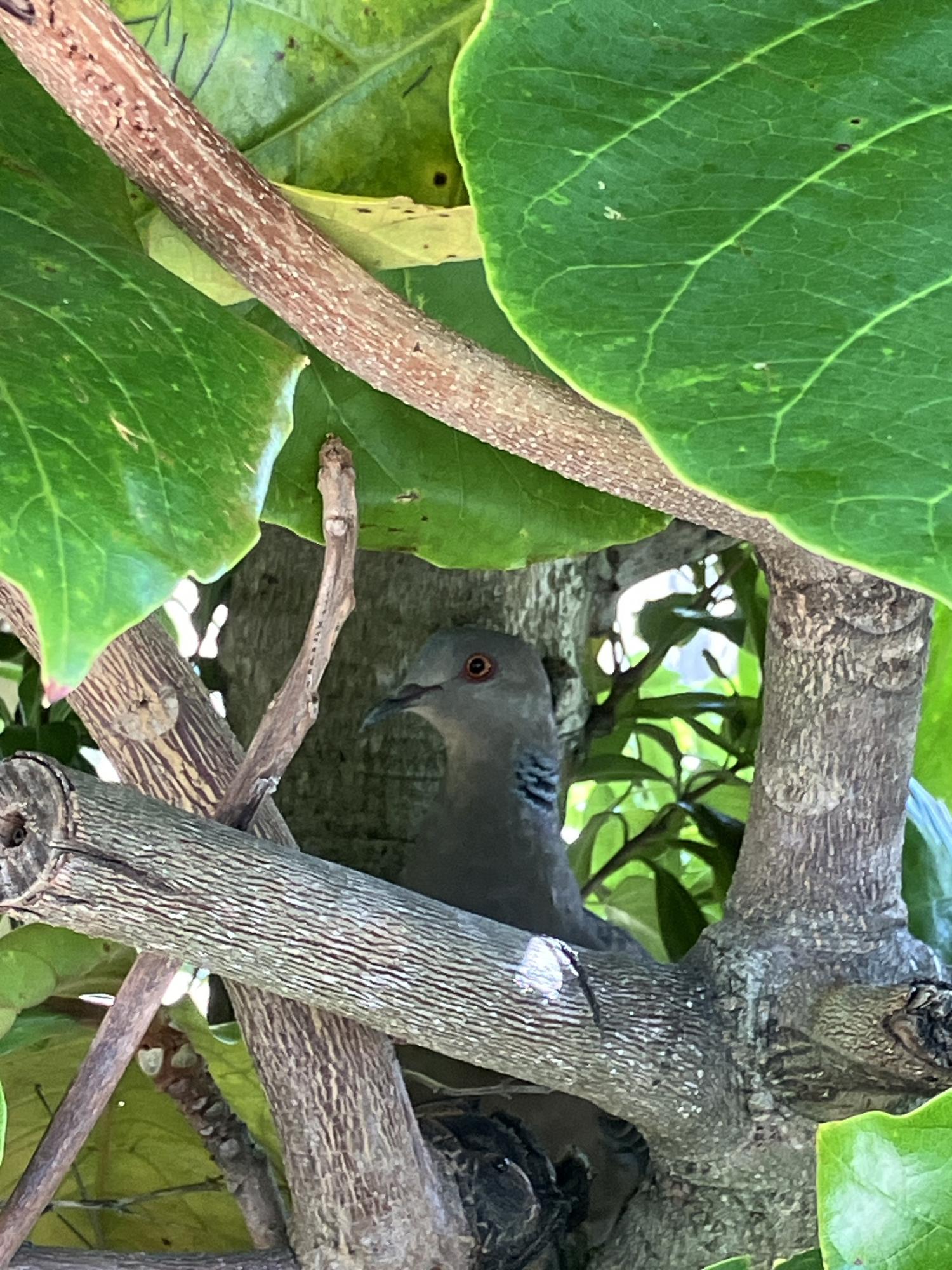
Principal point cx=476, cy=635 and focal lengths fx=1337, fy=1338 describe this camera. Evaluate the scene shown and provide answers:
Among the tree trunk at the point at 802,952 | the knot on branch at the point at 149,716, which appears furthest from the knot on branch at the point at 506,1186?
the knot on branch at the point at 149,716

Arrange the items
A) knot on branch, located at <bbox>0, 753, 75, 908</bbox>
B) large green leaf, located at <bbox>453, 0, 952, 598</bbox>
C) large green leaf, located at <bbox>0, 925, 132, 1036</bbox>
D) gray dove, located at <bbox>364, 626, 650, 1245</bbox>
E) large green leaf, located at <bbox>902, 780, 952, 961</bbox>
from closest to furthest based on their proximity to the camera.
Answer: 1. large green leaf, located at <bbox>453, 0, 952, 598</bbox>
2. knot on branch, located at <bbox>0, 753, 75, 908</bbox>
3. large green leaf, located at <bbox>0, 925, 132, 1036</bbox>
4. large green leaf, located at <bbox>902, 780, 952, 961</bbox>
5. gray dove, located at <bbox>364, 626, 650, 1245</bbox>

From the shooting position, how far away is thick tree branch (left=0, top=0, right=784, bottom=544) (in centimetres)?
45

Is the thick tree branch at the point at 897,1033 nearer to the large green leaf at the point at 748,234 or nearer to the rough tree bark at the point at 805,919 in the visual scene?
the rough tree bark at the point at 805,919

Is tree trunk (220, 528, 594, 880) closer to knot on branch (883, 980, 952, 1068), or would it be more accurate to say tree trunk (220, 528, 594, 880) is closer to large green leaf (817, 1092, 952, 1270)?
knot on branch (883, 980, 952, 1068)

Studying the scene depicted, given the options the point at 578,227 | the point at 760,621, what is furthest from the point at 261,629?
the point at 578,227

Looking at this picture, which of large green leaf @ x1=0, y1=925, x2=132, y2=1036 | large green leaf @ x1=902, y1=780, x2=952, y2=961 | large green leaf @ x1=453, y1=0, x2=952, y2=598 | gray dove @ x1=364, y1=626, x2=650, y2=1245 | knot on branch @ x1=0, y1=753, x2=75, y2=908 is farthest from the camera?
gray dove @ x1=364, y1=626, x2=650, y2=1245

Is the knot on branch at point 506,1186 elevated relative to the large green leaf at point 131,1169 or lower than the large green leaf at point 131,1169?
elevated

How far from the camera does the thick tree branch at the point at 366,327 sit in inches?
17.8

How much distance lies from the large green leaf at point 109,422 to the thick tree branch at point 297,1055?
133mm

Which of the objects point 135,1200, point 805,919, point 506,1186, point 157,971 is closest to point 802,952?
point 805,919

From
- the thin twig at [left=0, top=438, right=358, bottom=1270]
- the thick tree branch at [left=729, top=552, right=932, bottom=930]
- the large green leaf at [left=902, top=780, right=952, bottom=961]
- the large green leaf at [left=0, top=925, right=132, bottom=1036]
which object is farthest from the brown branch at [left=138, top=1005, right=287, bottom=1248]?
the large green leaf at [left=902, top=780, right=952, bottom=961]

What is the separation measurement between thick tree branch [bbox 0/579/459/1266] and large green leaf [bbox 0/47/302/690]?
0.13 metres

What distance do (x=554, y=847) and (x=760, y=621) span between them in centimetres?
23

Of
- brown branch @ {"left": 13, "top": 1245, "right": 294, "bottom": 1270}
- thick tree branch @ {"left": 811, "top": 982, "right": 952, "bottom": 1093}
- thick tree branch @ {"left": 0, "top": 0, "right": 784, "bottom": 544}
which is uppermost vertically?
thick tree branch @ {"left": 0, "top": 0, "right": 784, "bottom": 544}
